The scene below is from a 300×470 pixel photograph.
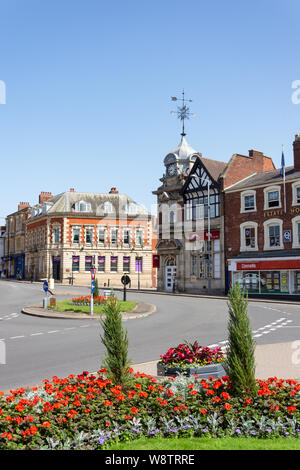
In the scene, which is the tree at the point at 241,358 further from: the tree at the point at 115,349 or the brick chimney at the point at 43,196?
the brick chimney at the point at 43,196

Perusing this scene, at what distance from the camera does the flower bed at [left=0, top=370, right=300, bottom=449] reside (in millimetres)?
5664

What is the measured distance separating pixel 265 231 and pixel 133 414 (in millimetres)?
32187

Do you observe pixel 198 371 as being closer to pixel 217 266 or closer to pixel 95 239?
pixel 217 266

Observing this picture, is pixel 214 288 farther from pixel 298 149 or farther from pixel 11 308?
pixel 11 308

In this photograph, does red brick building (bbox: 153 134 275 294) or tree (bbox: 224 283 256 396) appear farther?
red brick building (bbox: 153 134 275 294)

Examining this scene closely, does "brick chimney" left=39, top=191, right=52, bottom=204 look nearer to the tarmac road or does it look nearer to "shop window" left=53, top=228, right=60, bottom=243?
"shop window" left=53, top=228, right=60, bottom=243

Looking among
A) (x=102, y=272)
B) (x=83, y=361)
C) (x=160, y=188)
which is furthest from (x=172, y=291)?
(x=83, y=361)

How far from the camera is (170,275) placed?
46.4m

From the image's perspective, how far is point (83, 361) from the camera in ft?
38.9

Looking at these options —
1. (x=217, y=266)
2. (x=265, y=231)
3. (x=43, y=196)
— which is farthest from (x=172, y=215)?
(x=43, y=196)

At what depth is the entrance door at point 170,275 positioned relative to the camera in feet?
151

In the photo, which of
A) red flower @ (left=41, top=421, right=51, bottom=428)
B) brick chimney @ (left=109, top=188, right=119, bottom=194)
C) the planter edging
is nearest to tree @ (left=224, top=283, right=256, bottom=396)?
the planter edging

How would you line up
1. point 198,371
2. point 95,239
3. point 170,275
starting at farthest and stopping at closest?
1. point 95,239
2. point 170,275
3. point 198,371
